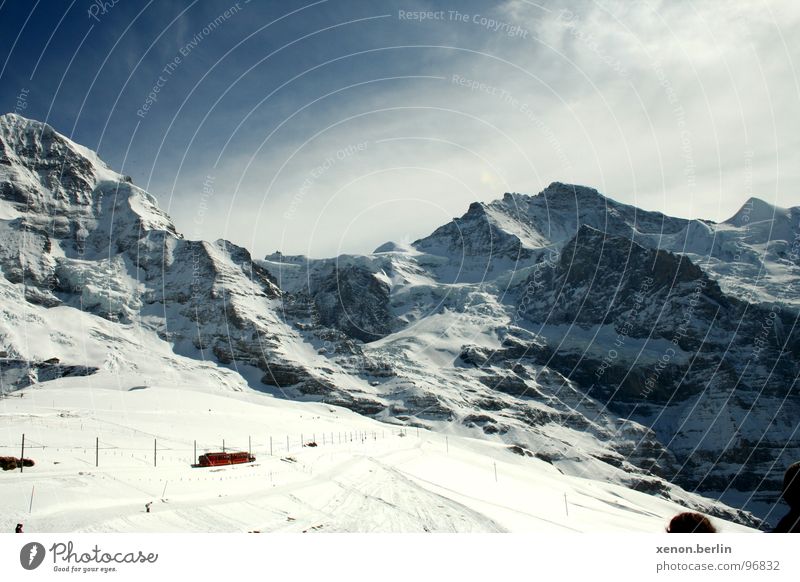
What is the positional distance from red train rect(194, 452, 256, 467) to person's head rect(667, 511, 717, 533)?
139 ft

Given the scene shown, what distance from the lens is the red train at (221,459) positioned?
4556 cm

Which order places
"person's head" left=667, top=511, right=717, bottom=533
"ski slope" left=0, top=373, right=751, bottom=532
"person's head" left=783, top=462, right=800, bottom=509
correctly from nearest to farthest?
"person's head" left=667, top=511, right=717, bottom=533, "person's head" left=783, top=462, right=800, bottom=509, "ski slope" left=0, top=373, right=751, bottom=532

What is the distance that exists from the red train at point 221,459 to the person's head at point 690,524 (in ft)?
139

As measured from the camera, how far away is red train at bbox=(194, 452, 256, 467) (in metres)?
45.6

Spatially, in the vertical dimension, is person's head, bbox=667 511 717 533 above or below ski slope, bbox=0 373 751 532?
above

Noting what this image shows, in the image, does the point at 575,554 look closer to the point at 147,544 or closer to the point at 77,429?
the point at 147,544

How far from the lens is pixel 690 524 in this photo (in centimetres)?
782

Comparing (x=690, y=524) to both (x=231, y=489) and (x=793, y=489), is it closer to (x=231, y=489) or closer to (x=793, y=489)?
(x=793, y=489)

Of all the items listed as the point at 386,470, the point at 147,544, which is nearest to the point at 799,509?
the point at 147,544

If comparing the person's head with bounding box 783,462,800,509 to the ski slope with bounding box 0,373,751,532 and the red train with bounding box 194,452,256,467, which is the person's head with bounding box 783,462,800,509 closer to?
the ski slope with bounding box 0,373,751,532

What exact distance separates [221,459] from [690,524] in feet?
148

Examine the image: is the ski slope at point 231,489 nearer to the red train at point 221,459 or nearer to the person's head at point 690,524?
the red train at point 221,459

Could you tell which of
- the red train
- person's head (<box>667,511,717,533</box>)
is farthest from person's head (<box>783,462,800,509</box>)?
the red train

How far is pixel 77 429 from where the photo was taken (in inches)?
2347
